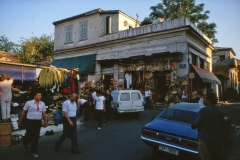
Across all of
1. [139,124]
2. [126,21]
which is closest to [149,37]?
[126,21]

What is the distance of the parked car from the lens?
461 centimetres

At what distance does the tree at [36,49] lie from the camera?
31272mm

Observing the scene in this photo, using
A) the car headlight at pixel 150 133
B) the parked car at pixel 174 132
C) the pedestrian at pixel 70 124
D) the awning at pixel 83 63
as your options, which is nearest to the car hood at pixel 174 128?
the parked car at pixel 174 132

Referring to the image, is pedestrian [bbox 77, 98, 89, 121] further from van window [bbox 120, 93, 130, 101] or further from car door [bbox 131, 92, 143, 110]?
car door [bbox 131, 92, 143, 110]

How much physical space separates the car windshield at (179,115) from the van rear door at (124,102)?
5.79 metres

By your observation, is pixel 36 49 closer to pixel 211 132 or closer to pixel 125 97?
pixel 125 97

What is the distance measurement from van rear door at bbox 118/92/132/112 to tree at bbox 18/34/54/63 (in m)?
24.4

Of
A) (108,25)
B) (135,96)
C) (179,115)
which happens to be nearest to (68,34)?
(108,25)

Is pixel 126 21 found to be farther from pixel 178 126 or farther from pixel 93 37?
pixel 178 126

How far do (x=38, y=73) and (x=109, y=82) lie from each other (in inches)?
431

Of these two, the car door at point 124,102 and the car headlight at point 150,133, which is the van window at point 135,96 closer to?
the car door at point 124,102

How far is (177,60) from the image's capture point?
15875mm

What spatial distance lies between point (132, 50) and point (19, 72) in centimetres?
1152

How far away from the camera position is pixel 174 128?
5055mm
